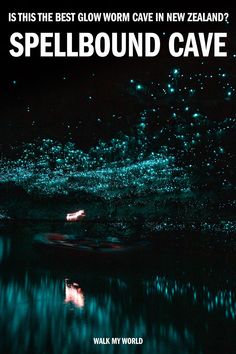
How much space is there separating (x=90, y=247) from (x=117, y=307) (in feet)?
9.35

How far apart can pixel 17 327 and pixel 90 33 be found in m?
4.27

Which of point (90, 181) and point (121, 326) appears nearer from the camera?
point (121, 326)

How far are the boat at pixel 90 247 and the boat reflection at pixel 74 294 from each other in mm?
1334

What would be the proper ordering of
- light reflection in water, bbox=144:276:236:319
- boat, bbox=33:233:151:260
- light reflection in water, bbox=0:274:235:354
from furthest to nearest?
boat, bbox=33:233:151:260, light reflection in water, bbox=144:276:236:319, light reflection in water, bbox=0:274:235:354

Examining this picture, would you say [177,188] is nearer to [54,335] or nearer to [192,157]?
[192,157]

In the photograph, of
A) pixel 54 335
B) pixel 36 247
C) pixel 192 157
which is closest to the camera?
pixel 54 335

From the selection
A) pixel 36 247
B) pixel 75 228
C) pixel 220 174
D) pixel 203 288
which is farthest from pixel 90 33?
pixel 75 228

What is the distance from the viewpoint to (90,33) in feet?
17.0

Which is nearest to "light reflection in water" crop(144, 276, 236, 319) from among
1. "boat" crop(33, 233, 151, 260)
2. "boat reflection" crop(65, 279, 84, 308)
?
"boat reflection" crop(65, 279, 84, 308)

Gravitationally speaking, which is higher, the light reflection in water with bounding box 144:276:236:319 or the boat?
the boat

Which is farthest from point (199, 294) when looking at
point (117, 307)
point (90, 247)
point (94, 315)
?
point (90, 247)

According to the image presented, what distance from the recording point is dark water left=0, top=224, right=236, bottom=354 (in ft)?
12.5

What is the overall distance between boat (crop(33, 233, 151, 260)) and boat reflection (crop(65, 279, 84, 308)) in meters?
1.33

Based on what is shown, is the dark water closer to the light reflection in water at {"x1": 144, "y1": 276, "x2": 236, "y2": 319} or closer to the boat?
the light reflection in water at {"x1": 144, "y1": 276, "x2": 236, "y2": 319}
